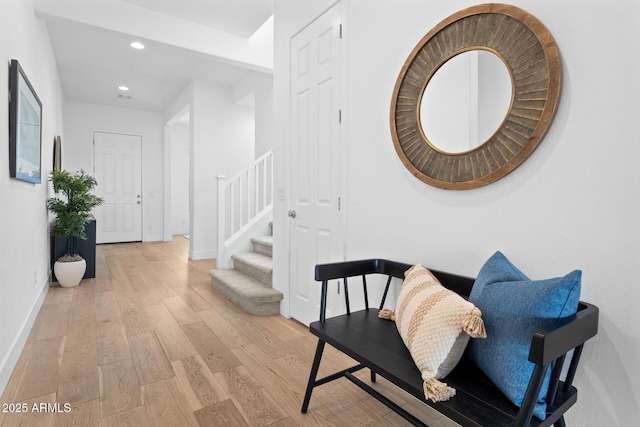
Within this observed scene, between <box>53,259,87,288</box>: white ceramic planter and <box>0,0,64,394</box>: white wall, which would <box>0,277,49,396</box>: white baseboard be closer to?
<box>0,0,64,394</box>: white wall

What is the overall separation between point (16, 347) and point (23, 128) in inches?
56.7

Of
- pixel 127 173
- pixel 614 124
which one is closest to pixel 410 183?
pixel 614 124

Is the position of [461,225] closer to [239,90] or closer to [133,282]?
[133,282]

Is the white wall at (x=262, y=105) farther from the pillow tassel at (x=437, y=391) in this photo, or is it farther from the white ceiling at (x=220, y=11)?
the pillow tassel at (x=437, y=391)

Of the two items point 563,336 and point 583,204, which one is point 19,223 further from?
point 583,204

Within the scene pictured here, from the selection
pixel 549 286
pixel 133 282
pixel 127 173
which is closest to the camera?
pixel 549 286

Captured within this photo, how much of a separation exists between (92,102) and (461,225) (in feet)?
24.5

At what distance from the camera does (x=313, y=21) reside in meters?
2.47

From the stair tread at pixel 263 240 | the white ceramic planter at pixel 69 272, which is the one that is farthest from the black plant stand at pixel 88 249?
the stair tread at pixel 263 240

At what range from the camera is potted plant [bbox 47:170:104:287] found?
3.70 meters

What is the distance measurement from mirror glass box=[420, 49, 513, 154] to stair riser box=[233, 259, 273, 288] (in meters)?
2.12

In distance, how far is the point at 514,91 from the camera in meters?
1.32

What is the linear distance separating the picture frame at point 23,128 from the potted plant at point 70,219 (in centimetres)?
85

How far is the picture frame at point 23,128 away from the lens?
2109mm
